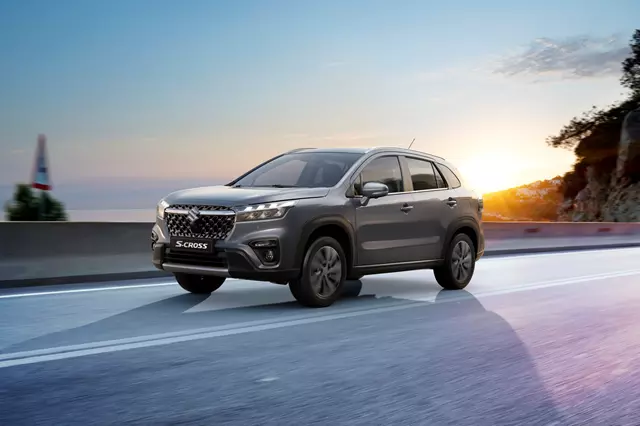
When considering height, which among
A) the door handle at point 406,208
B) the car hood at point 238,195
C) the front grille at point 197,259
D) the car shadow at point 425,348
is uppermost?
the car hood at point 238,195

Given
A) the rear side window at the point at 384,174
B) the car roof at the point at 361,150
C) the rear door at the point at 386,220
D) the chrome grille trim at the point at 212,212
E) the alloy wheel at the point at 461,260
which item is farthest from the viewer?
the alloy wheel at the point at 461,260

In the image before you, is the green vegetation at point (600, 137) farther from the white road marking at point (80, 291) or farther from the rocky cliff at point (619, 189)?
the white road marking at point (80, 291)

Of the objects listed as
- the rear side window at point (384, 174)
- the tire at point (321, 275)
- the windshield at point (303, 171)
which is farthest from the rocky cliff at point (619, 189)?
the tire at point (321, 275)

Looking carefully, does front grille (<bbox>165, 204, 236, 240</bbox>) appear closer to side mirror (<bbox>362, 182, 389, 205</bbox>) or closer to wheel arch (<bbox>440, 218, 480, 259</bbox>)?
side mirror (<bbox>362, 182, 389, 205</bbox>)

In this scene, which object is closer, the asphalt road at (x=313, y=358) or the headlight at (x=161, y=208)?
the asphalt road at (x=313, y=358)

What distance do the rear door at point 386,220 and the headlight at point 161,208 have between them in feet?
6.99

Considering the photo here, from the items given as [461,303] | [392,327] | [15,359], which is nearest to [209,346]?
[15,359]

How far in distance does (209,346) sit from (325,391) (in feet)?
6.13

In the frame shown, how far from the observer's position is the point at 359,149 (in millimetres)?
11844

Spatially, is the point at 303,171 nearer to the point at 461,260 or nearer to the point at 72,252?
the point at 461,260

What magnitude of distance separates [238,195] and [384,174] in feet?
7.30

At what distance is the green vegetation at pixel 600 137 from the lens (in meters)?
76.2

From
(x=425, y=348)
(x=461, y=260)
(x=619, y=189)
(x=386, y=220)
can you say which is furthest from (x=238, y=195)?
(x=619, y=189)

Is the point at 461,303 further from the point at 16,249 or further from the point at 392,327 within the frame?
Result: the point at 16,249
